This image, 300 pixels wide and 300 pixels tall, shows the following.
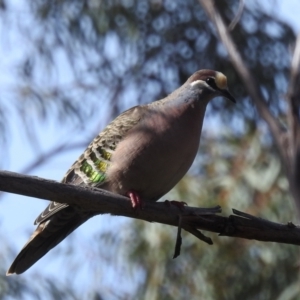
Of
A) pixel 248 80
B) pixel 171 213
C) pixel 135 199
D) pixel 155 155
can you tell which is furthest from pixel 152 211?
pixel 248 80

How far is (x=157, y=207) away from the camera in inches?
125

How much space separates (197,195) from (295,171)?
306 cm

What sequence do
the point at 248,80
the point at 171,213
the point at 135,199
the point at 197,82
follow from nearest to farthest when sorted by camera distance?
the point at 171,213 < the point at 135,199 < the point at 197,82 < the point at 248,80

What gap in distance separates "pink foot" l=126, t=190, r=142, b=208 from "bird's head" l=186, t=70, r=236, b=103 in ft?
2.16

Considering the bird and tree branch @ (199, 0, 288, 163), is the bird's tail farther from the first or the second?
tree branch @ (199, 0, 288, 163)

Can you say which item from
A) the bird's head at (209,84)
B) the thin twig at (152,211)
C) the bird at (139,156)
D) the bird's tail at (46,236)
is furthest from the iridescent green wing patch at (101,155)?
the thin twig at (152,211)

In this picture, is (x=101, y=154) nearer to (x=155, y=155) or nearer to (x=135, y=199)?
(x=155, y=155)

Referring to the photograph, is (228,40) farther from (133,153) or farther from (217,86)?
(133,153)

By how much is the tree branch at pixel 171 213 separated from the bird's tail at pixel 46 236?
2.39ft

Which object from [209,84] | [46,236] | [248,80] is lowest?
[46,236]

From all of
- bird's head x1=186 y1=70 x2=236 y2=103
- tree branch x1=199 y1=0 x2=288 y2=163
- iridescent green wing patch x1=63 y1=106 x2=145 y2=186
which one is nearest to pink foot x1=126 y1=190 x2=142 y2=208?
iridescent green wing patch x1=63 y1=106 x2=145 y2=186

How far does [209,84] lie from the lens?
408 centimetres

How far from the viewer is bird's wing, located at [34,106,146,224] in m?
3.87

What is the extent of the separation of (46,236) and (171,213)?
3.31ft
